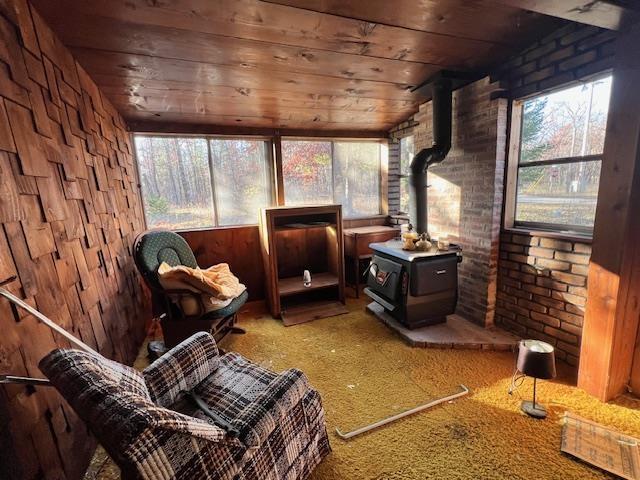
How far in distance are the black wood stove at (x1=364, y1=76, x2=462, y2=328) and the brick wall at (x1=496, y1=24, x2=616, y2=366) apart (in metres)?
0.42

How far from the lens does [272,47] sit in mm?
1779

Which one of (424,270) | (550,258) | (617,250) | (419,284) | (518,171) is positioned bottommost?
(419,284)

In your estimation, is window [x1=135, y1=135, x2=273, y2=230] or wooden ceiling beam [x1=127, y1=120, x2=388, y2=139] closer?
wooden ceiling beam [x1=127, y1=120, x2=388, y2=139]

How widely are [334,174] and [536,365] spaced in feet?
9.07

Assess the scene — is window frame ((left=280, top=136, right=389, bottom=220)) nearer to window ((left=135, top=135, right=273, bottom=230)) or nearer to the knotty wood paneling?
window ((left=135, top=135, right=273, bottom=230))

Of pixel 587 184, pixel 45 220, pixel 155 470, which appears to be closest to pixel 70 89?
pixel 45 220

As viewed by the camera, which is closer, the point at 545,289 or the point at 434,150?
the point at 545,289

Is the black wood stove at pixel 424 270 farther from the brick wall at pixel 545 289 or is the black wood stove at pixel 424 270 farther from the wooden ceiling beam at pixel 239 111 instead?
the wooden ceiling beam at pixel 239 111

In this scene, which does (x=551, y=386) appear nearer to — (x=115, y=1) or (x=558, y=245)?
(x=558, y=245)

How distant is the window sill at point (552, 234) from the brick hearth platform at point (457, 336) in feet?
2.78

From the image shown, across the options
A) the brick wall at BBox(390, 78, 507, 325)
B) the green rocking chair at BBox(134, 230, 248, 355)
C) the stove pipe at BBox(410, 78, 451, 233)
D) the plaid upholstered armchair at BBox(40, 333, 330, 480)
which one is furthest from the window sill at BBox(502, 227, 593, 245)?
the green rocking chair at BBox(134, 230, 248, 355)

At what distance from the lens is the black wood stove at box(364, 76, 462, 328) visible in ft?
7.68

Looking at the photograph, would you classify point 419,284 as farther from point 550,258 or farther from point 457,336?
point 550,258

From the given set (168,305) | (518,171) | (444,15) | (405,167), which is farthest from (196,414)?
(405,167)
